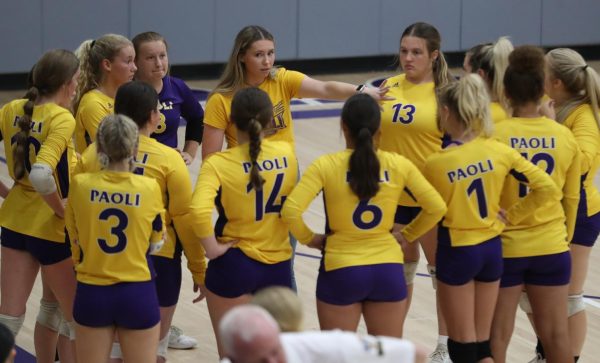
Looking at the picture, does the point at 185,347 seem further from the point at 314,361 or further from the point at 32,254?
the point at 314,361

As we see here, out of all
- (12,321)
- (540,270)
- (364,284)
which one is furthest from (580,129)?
(12,321)

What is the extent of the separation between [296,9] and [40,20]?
10.6 feet

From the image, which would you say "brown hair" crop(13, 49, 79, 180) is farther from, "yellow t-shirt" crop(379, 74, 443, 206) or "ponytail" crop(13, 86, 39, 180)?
"yellow t-shirt" crop(379, 74, 443, 206)

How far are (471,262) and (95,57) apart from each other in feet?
7.19

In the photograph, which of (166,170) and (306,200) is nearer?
(306,200)

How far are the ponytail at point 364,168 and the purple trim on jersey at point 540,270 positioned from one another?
89 centimetres

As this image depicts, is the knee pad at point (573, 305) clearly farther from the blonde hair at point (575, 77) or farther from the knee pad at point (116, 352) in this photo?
the knee pad at point (116, 352)

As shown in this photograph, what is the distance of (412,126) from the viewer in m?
5.92

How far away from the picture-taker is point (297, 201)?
4895 millimetres

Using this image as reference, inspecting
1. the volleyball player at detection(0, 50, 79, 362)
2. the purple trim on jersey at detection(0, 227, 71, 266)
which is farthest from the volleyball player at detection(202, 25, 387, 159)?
the purple trim on jersey at detection(0, 227, 71, 266)

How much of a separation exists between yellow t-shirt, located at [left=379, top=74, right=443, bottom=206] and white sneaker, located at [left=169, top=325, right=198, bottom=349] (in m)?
1.53

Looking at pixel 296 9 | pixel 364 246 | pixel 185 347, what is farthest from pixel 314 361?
pixel 296 9

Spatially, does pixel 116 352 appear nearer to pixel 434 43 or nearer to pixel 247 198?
pixel 247 198

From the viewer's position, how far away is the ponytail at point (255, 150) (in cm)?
492
